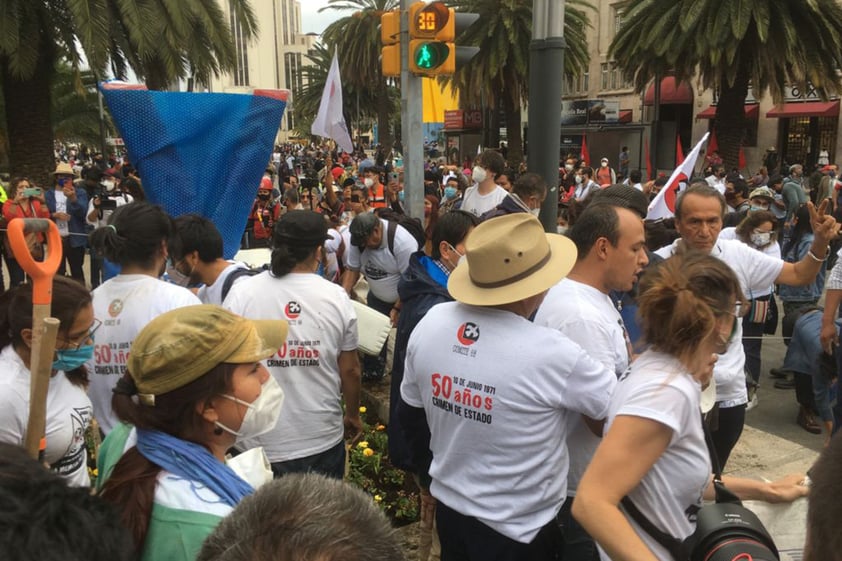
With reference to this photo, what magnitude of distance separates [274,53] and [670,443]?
116 m

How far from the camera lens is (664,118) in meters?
37.9

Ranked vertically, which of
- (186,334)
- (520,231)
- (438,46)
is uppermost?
(438,46)

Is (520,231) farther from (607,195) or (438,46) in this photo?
(438,46)

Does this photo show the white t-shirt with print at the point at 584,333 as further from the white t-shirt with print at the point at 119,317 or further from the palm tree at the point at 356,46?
the palm tree at the point at 356,46

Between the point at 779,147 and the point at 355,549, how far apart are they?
35.8 meters

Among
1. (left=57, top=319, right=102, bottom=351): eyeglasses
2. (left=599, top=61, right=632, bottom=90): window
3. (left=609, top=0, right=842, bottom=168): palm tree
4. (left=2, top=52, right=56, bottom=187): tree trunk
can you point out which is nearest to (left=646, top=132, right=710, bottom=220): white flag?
(left=57, top=319, right=102, bottom=351): eyeglasses

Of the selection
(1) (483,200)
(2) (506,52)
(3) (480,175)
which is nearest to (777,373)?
(1) (483,200)

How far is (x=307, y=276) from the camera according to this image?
3287 millimetres

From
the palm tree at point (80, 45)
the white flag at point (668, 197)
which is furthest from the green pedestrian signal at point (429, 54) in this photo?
the palm tree at point (80, 45)

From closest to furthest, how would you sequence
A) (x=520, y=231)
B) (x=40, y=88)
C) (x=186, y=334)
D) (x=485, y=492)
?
(x=186, y=334)
(x=485, y=492)
(x=520, y=231)
(x=40, y=88)

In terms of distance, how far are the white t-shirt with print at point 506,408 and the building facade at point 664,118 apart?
27136mm

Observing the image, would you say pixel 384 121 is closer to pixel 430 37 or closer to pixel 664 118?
pixel 664 118

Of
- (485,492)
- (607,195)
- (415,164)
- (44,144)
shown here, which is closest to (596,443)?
(485,492)

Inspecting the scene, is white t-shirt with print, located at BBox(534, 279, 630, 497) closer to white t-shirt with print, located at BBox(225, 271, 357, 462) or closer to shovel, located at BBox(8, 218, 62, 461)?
white t-shirt with print, located at BBox(225, 271, 357, 462)
